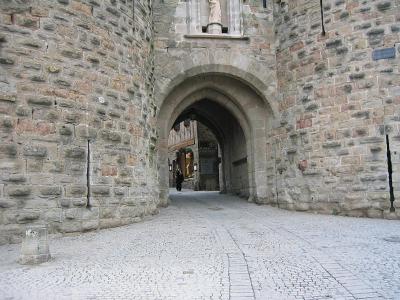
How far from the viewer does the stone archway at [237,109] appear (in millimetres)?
8930

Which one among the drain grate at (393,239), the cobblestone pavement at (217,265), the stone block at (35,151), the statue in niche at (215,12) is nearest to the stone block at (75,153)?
the stone block at (35,151)

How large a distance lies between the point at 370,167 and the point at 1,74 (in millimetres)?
6052

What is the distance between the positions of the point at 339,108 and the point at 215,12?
3761 millimetres

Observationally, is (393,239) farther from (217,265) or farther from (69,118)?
(69,118)

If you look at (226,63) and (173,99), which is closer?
(226,63)

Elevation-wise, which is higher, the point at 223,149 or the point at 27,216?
the point at 223,149

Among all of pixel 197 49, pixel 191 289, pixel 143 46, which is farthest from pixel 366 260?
pixel 197 49

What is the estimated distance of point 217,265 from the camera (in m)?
3.48

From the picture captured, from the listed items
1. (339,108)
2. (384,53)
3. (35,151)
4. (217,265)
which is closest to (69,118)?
(35,151)

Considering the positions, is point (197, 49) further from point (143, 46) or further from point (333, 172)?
point (333, 172)

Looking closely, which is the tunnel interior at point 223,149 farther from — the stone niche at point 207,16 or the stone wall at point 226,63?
the stone niche at point 207,16

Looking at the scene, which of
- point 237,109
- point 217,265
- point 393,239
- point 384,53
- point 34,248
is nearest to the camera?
point 217,265

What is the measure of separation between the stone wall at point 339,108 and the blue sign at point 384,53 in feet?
0.23

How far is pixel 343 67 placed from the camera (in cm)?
741
